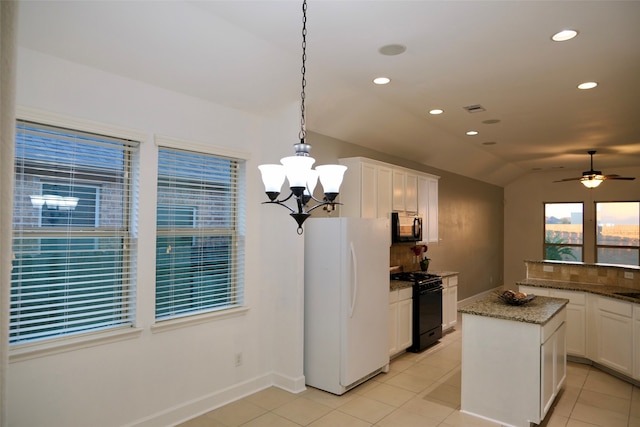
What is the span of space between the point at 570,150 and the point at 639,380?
426 cm

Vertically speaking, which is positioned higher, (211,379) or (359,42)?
(359,42)

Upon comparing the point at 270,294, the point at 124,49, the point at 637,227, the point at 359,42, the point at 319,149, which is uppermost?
the point at 359,42

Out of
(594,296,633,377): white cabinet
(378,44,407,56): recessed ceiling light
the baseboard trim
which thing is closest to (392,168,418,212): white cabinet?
(378,44,407,56): recessed ceiling light

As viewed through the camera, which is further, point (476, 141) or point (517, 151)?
point (517, 151)

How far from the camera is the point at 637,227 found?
840 cm

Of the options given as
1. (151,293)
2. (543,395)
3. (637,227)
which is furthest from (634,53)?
(637,227)

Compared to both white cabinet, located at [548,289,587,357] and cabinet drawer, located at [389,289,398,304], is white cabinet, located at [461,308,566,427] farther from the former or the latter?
white cabinet, located at [548,289,587,357]

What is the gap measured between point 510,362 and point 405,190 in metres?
2.88

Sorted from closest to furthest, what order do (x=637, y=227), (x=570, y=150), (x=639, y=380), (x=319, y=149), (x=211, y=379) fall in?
(x=211, y=379)
(x=639, y=380)
(x=319, y=149)
(x=570, y=150)
(x=637, y=227)

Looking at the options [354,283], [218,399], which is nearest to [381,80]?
[354,283]

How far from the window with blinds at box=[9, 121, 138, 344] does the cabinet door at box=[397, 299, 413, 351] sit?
121 inches

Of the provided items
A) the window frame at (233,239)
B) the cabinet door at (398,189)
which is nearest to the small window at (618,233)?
the cabinet door at (398,189)

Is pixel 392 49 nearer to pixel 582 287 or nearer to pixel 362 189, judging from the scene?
pixel 362 189

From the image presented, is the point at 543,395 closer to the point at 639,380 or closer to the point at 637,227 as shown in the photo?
the point at 639,380
